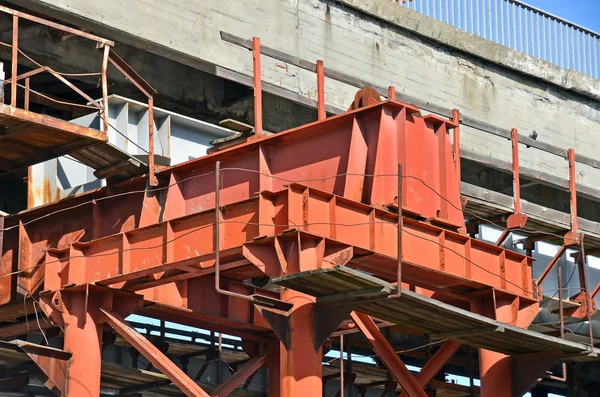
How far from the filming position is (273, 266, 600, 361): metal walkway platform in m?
14.7

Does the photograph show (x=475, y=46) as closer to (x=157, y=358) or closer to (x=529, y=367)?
(x=529, y=367)

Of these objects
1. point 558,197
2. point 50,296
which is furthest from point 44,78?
point 558,197

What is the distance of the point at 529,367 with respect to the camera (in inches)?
730

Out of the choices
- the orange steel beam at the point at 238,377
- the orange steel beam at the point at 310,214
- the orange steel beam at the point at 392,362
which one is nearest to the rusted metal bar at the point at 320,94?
the orange steel beam at the point at 310,214

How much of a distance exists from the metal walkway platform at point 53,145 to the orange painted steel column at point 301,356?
3.92 m

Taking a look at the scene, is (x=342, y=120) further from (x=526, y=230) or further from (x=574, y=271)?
(x=574, y=271)

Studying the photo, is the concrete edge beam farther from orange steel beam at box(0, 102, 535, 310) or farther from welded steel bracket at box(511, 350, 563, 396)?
welded steel bracket at box(511, 350, 563, 396)

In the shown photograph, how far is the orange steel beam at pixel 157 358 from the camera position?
16.8 m

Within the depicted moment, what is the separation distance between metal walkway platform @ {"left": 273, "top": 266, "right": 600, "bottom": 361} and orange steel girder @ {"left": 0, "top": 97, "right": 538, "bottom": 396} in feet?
1.35

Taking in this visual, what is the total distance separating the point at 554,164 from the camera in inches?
1133

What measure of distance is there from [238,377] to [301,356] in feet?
13.9

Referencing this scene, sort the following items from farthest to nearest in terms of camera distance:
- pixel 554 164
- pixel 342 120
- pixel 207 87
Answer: pixel 554 164 < pixel 207 87 < pixel 342 120

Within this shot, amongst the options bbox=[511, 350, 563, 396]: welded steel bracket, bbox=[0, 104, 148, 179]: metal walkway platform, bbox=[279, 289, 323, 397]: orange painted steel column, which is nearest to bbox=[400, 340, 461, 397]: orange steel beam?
bbox=[511, 350, 563, 396]: welded steel bracket

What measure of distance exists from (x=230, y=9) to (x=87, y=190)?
4258 mm
